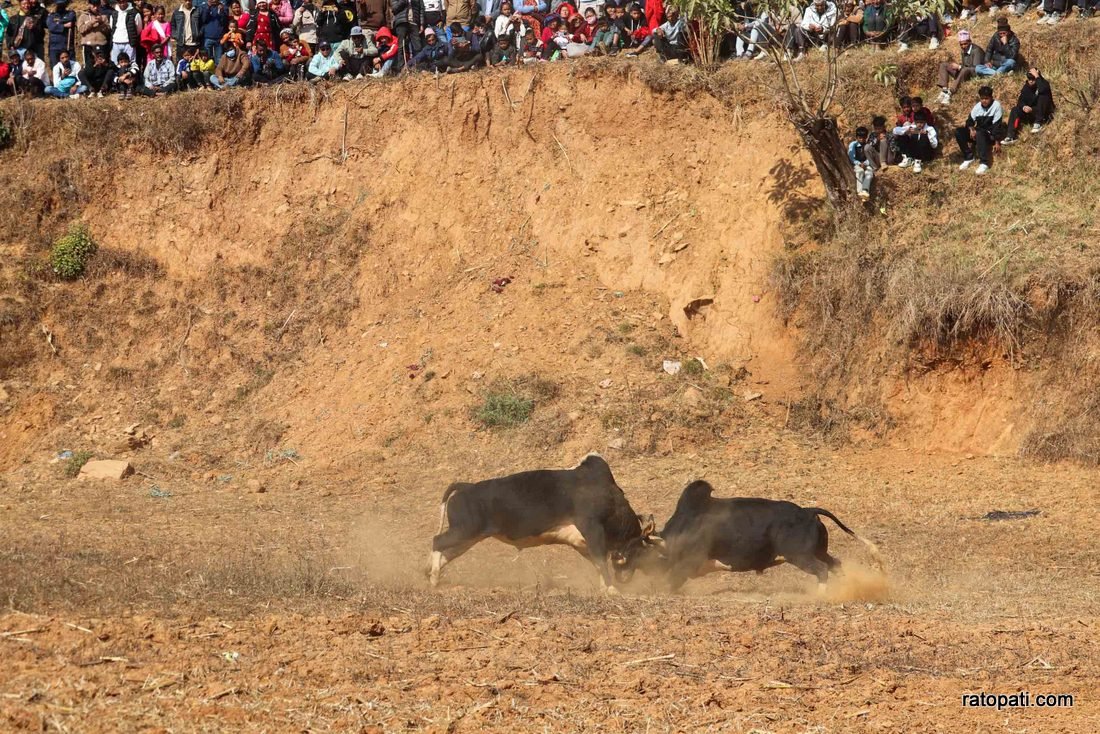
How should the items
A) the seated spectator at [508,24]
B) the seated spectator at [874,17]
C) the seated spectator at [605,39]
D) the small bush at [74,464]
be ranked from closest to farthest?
the small bush at [74,464]
the seated spectator at [874,17]
the seated spectator at [605,39]
the seated spectator at [508,24]

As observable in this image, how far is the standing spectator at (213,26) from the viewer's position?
26141mm

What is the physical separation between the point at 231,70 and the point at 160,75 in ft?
5.20

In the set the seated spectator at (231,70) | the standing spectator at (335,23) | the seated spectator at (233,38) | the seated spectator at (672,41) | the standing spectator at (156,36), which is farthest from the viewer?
the standing spectator at (156,36)

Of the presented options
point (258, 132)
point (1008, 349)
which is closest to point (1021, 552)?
point (1008, 349)

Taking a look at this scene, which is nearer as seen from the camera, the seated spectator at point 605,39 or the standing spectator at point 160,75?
the seated spectator at point 605,39

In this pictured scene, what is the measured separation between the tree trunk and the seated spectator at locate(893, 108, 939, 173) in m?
1.15

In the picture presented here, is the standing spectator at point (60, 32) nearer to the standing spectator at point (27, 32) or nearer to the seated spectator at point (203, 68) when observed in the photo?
the standing spectator at point (27, 32)

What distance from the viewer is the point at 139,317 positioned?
23.6 m

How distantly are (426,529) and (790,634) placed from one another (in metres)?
7.57

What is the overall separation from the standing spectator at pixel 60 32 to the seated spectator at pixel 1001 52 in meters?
18.5

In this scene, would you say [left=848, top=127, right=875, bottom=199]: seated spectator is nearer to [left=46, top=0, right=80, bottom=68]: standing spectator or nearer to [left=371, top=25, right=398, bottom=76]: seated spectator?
[left=371, top=25, right=398, bottom=76]: seated spectator

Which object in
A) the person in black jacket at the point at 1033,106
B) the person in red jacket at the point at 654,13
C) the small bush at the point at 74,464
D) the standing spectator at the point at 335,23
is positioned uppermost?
the standing spectator at the point at 335,23

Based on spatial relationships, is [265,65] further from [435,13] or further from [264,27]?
[435,13]

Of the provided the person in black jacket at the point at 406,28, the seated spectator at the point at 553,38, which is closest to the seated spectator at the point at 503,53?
the seated spectator at the point at 553,38
